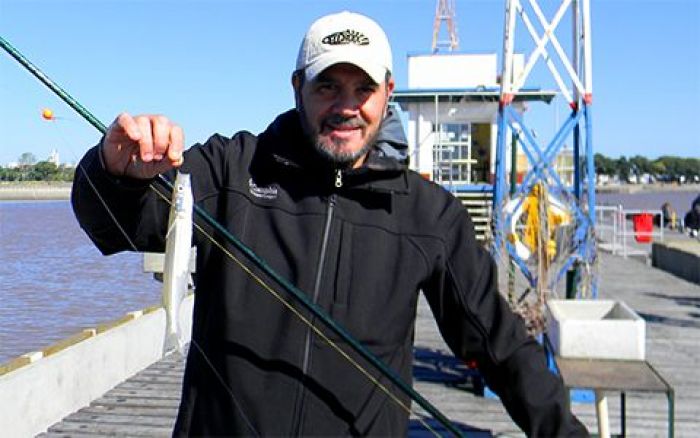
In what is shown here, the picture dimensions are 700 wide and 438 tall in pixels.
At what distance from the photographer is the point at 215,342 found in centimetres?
198

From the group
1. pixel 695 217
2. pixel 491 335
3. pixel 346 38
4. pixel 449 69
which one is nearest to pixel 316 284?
pixel 491 335

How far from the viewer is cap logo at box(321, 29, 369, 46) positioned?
199cm

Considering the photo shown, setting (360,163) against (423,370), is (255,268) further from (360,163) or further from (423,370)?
(423,370)

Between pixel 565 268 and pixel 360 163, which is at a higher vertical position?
pixel 360 163

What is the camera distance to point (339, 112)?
2.02m

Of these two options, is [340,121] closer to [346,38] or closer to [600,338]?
[346,38]

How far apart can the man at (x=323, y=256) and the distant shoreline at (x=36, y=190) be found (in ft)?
2.99

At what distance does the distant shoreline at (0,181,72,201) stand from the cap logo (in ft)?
3.99

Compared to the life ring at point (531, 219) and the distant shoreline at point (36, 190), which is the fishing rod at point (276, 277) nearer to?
the distant shoreline at point (36, 190)

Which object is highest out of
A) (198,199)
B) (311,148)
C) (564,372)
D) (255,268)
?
(311,148)

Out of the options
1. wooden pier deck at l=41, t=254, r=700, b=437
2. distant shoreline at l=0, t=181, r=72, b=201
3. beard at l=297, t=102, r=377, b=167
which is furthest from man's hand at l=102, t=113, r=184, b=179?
wooden pier deck at l=41, t=254, r=700, b=437

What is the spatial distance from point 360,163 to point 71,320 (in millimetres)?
11509

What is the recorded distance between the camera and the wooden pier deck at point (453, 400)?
18.2 feet

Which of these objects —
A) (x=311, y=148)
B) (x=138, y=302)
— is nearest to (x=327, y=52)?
(x=311, y=148)
